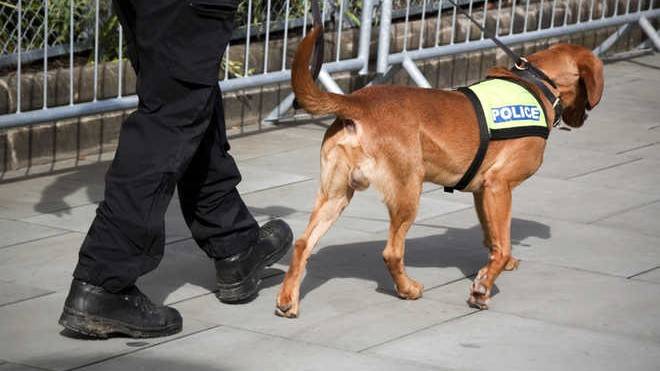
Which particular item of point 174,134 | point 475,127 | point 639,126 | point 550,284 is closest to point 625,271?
point 550,284

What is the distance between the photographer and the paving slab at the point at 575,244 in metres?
5.89

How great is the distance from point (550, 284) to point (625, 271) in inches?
16.6

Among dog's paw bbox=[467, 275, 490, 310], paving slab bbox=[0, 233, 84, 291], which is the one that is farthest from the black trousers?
dog's paw bbox=[467, 275, 490, 310]

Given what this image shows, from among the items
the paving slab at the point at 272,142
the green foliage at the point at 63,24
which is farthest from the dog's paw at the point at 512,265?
the green foliage at the point at 63,24

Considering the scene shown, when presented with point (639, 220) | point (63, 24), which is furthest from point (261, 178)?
point (639, 220)

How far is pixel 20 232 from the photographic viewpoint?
238 inches

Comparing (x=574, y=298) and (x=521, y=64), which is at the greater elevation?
(x=521, y=64)

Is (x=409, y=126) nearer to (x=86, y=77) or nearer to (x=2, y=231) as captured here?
(x=2, y=231)

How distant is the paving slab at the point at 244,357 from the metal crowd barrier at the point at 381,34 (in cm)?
260

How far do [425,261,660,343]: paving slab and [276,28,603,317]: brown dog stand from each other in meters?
0.15

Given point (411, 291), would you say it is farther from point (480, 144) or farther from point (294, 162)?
point (294, 162)

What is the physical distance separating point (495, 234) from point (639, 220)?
5.33 ft

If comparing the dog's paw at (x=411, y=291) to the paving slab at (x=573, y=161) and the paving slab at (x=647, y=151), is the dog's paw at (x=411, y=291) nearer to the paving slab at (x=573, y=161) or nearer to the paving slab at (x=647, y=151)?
the paving slab at (x=573, y=161)

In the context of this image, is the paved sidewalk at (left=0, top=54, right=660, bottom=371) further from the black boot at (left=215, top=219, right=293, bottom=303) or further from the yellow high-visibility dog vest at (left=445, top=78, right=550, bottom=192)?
the yellow high-visibility dog vest at (left=445, top=78, right=550, bottom=192)
